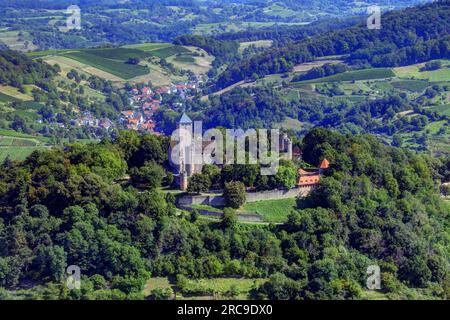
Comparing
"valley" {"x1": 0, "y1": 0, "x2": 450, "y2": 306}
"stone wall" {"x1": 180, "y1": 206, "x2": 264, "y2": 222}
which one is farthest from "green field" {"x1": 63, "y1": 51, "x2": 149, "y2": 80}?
"stone wall" {"x1": 180, "y1": 206, "x2": 264, "y2": 222}

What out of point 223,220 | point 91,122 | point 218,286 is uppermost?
point 91,122

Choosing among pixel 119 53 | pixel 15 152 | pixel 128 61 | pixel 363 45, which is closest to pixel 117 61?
pixel 128 61

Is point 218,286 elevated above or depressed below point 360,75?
below

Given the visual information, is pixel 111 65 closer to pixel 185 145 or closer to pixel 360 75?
pixel 360 75

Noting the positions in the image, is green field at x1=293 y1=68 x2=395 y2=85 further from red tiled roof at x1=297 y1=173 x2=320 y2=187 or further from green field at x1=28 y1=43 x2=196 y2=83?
red tiled roof at x1=297 y1=173 x2=320 y2=187

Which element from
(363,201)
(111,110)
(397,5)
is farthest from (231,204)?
(397,5)

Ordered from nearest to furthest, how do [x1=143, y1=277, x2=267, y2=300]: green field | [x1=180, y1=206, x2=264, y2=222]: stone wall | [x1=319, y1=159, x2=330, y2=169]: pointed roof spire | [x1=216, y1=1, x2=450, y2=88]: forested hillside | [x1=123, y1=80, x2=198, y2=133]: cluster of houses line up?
[x1=143, y1=277, x2=267, y2=300]: green field → [x1=180, y1=206, x2=264, y2=222]: stone wall → [x1=319, y1=159, x2=330, y2=169]: pointed roof spire → [x1=123, y1=80, x2=198, y2=133]: cluster of houses → [x1=216, y1=1, x2=450, y2=88]: forested hillside
